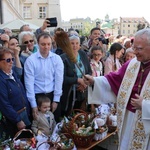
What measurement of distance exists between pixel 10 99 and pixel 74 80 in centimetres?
116

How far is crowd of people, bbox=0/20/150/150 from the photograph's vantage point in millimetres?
2879

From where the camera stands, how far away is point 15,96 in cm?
333

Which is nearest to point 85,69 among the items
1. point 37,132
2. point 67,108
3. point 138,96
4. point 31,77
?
point 67,108

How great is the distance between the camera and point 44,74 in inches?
149

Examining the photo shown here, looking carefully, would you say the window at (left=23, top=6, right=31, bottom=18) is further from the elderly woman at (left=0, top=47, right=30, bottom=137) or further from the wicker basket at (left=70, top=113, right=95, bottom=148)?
the wicker basket at (left=70, top=113, right=95, bottom=148)

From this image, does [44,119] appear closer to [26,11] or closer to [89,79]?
[89,79]

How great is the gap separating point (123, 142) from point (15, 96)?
1499 millimetres

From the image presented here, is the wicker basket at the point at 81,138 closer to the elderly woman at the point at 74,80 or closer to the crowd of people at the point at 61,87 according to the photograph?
the crowd of people at the point at 61,87

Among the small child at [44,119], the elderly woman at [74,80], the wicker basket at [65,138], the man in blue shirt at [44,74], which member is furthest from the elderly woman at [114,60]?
the wicker basket at [65,138]

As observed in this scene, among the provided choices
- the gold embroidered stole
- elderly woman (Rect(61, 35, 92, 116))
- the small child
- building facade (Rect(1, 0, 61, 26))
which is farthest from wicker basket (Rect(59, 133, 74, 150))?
building facade (Rect(1, 0, 61, 26))

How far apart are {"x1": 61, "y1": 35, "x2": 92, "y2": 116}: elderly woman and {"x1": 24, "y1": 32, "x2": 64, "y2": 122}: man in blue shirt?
256 millimetres

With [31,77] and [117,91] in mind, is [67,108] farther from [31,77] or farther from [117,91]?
[117,91]

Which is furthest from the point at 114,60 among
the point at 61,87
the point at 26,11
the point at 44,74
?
the point at 26,11

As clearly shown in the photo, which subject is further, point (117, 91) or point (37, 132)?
point (37, 132)
